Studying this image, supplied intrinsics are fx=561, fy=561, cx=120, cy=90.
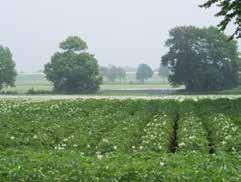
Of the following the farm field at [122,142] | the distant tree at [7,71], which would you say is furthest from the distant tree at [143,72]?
the farm field at [122,142]

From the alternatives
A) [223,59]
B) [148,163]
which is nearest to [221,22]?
[148,163]

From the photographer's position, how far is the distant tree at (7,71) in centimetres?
8483

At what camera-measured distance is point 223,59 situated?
74.8m

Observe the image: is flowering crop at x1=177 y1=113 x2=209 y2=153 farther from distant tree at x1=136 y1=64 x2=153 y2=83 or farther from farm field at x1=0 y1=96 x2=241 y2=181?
distant tree at x1=136 y1=64 x2=153 y2=83

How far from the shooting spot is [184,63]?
2953 inches

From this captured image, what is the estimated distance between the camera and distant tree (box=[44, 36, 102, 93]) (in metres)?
75.7

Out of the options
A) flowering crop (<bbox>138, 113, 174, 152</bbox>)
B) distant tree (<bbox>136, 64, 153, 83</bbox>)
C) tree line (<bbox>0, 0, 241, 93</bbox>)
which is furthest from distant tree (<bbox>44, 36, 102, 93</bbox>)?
distant tree (<bbox>136, 64, 153, 83</bbox>)

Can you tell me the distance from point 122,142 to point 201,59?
59.5m

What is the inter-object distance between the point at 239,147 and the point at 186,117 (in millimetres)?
8959

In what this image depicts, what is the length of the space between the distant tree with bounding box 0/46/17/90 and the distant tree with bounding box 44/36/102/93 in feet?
32.8

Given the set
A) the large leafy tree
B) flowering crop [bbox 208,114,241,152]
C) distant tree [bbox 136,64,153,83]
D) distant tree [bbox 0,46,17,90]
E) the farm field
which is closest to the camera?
the farm field

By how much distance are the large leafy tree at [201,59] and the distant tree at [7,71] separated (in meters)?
24.1

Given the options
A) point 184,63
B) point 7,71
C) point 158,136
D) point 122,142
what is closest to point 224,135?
point 158,136

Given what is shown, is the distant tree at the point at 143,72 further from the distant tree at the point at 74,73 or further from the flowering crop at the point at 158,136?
the flowering crop at the point at 158,136
